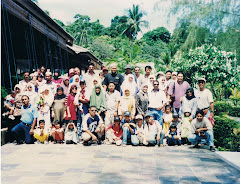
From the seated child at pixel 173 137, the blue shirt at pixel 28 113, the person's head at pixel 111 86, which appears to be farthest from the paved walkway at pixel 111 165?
the person's head at pixel 111 86

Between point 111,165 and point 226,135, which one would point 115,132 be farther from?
point 226,135

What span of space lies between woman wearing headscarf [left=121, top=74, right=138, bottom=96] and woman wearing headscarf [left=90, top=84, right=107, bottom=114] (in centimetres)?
71

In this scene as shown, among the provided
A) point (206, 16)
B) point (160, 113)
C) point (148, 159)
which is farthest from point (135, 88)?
point (206, 16)

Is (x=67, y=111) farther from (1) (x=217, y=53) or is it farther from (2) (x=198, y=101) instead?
(1) (x=217, y=53)

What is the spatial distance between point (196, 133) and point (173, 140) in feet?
2.17

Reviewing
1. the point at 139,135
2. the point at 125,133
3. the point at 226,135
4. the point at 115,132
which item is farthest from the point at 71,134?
the point at 226,135

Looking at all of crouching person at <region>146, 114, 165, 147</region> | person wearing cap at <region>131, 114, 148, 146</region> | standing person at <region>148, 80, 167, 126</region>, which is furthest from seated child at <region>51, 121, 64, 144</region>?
standing person at <region>148, 80, 167, 126</region>

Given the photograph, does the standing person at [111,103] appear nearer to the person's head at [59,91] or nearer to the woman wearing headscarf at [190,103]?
the person's head at [59,91]

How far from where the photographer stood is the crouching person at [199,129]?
6809mm

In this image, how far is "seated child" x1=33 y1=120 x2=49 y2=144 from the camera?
7109 mm

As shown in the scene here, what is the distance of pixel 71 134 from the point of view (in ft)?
23.6

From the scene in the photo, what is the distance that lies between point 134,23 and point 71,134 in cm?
4189

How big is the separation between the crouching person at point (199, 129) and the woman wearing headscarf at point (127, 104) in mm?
1673

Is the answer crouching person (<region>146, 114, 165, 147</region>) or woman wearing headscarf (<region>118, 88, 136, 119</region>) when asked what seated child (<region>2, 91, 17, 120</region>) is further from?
crouching person (<region>146, 114, 165, 147</region>)
